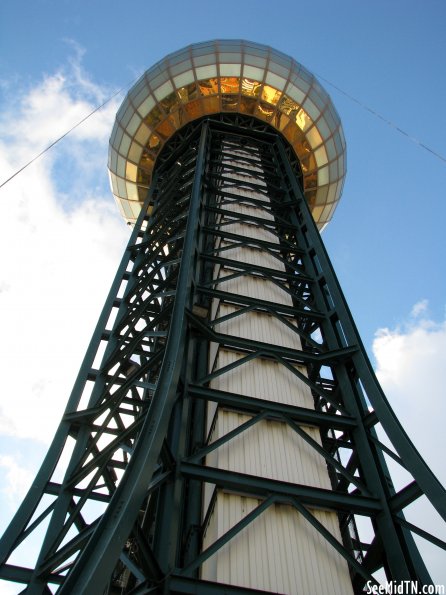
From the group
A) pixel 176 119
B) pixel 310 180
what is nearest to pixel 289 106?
pixel 310 180

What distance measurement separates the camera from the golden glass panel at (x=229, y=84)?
19.9 m

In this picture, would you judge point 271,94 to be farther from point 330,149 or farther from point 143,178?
point 143,178

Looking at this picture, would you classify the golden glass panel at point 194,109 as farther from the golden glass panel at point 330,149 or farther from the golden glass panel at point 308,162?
the golden glass panel at point 330,149

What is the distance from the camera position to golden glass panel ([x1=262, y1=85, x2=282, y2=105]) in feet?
66.0

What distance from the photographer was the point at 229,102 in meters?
20.5

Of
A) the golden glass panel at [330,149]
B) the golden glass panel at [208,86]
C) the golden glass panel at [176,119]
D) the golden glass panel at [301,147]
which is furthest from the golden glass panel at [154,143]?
the golden glass panel at [330,149]

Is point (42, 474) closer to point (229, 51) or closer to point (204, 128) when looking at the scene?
point (204, 128)

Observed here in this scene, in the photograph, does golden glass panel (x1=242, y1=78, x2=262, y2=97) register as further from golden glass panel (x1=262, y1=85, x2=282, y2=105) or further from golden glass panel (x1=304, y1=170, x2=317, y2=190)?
golden glass panel (x1=304, y1=170, x2=317, y2=190)

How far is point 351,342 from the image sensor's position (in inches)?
379

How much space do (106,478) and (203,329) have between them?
3.17 metres

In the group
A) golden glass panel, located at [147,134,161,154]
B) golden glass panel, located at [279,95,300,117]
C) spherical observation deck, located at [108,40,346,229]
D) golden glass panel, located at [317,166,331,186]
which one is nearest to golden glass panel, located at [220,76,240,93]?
spherical observation deck, located at [108,40,346,229]

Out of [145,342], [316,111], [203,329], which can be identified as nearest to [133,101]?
[316,111]

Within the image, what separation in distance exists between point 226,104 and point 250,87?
122cm

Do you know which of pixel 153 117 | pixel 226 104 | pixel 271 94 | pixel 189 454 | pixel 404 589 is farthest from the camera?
pixel 226 104
